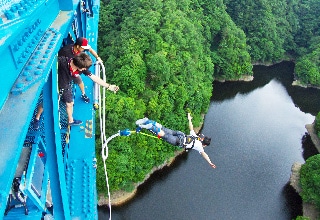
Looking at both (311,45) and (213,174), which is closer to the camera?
(213,174)

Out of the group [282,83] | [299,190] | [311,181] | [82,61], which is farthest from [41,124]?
[282,83]

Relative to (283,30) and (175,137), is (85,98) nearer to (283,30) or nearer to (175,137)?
(175,137)

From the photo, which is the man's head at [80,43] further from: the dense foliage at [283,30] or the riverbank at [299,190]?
the dense foliage at [283,30]

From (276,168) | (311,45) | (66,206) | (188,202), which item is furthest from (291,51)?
(66,206)

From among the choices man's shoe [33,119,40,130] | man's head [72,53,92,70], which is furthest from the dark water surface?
man's head [72,53,92,70]

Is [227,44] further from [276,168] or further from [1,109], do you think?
[1,109]

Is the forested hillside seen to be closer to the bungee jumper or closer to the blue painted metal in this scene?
the bungee jumper
